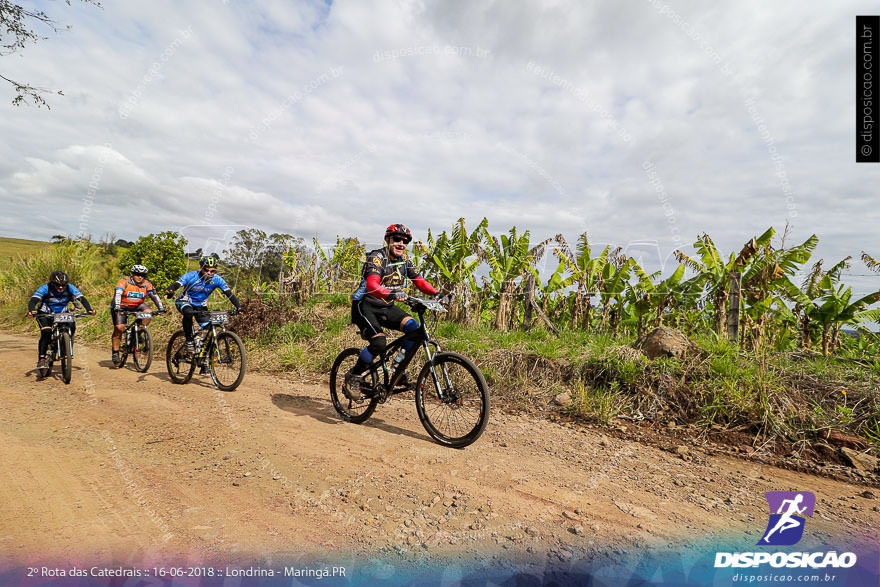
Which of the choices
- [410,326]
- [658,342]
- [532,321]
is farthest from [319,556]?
[532,321]

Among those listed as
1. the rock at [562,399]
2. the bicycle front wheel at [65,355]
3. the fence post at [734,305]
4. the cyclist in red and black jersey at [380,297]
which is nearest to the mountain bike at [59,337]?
the bicycle front wheel at [65,355]

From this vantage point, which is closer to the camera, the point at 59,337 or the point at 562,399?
the point at 562,399

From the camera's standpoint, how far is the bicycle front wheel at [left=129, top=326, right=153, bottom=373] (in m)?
8.39

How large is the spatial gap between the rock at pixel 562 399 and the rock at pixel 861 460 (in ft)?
9.72

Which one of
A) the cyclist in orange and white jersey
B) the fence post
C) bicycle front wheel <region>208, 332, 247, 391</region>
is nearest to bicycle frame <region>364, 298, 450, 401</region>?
bicycle front wheel <region>208, 332, 247, 391</region>

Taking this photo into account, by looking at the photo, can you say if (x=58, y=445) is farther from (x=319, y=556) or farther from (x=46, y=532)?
(x=319, y=556)

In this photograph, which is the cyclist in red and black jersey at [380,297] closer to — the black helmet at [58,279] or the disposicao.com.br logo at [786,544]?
the disposicao.com.br logo at [786,544]

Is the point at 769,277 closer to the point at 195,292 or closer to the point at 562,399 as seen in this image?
the point at 562,399

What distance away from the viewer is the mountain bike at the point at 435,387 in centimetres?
447

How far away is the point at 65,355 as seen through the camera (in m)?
7.30

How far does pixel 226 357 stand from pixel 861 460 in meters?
8.70

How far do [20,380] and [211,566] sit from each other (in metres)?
8.09

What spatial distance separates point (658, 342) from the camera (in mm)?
6258

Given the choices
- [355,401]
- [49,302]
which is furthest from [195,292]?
[355,401]
